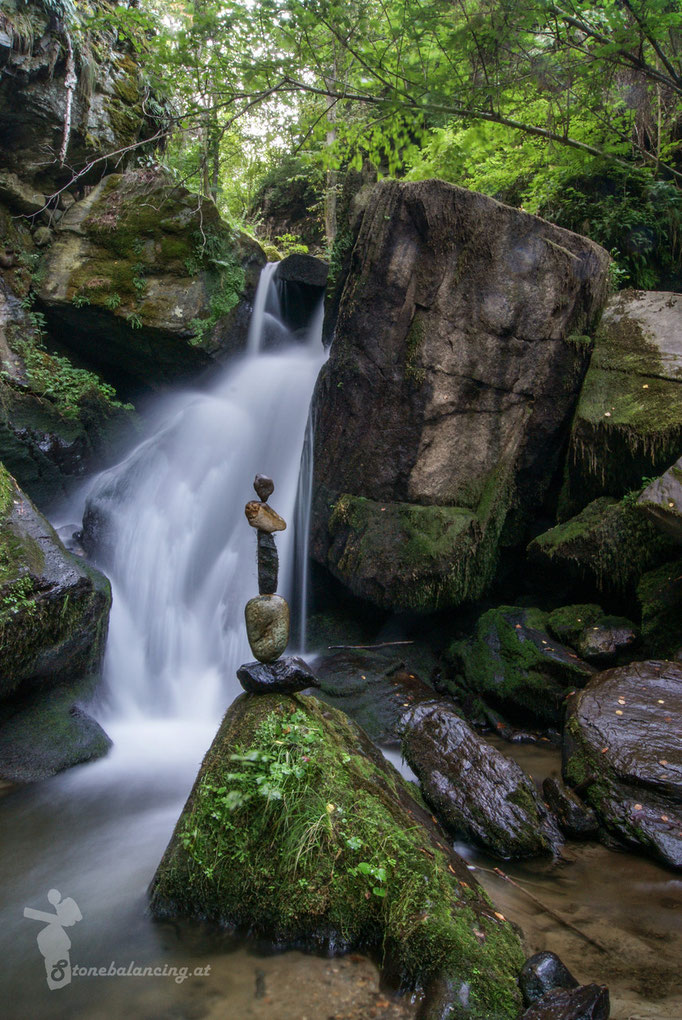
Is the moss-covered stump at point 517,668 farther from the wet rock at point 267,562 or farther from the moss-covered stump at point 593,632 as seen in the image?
the wet rock at point 267,562

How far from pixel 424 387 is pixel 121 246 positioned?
20.7 ft

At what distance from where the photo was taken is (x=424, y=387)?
254 inches

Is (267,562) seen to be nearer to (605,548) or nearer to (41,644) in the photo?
(41,644)

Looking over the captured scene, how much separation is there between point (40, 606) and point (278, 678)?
285 centimetres

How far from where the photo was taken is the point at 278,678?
10.7ft

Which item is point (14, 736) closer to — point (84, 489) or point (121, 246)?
point (84, 489)

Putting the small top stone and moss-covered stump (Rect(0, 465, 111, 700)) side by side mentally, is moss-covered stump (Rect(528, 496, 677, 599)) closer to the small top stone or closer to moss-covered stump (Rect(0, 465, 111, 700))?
the small top stone

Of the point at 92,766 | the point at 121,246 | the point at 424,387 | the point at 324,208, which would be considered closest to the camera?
the point at 92,766

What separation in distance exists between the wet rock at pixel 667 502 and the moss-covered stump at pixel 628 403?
0.94 metres

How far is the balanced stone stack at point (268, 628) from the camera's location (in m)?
3.29

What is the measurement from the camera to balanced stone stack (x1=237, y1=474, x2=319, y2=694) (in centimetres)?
329

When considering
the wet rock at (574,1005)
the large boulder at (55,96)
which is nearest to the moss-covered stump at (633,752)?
the wet rock at (574,1005)

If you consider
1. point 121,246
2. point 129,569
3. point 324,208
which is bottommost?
Answer: point 129,569

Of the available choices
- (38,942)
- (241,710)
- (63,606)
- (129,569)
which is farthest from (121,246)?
(38,942)
